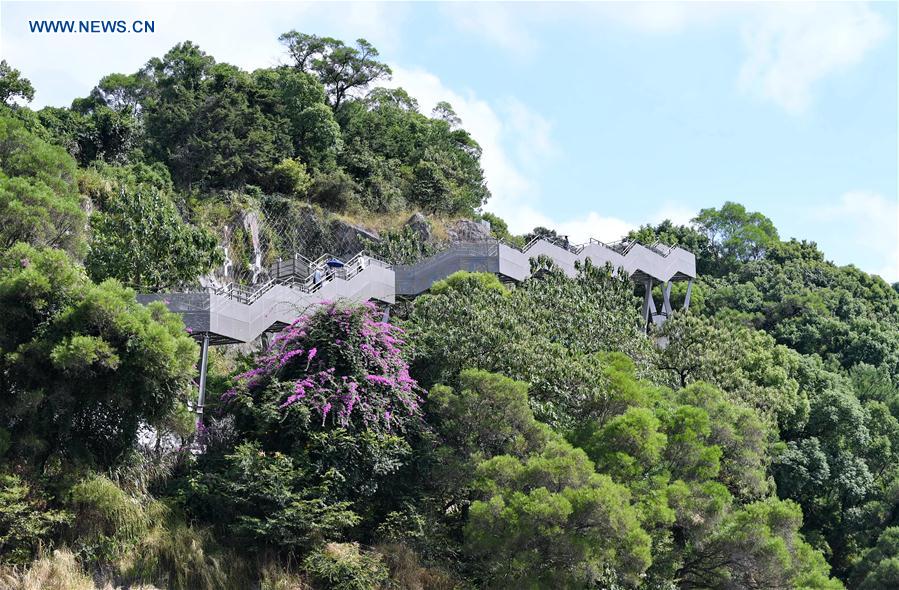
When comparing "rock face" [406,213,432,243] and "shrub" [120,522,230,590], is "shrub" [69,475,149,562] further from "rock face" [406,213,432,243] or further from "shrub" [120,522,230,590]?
"rock face" [406,213,432,243]

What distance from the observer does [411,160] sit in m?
50.1

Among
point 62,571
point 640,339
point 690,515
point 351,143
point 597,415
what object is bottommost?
point 62,571

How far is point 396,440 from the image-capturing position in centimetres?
2277

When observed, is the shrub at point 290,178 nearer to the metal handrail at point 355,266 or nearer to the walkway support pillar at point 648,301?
the metal handrail at point 355,266

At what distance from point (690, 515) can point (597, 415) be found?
296cm

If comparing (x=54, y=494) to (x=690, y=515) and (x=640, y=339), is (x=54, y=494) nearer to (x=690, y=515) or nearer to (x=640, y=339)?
(x=690, y=515)

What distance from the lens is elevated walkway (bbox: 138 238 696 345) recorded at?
24.0 m

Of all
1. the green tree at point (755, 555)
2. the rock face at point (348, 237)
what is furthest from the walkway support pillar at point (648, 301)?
the green tree at point (755, 555)

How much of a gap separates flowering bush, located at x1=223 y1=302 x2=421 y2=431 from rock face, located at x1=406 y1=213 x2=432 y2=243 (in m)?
18.0

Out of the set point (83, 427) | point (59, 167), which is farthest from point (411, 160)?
point (83, 427)

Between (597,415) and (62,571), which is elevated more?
(597,415)

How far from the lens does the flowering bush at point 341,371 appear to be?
2270 centimetres

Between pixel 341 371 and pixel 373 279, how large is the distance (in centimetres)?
583

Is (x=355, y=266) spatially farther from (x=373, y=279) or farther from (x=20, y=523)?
(x=20, y=523)
